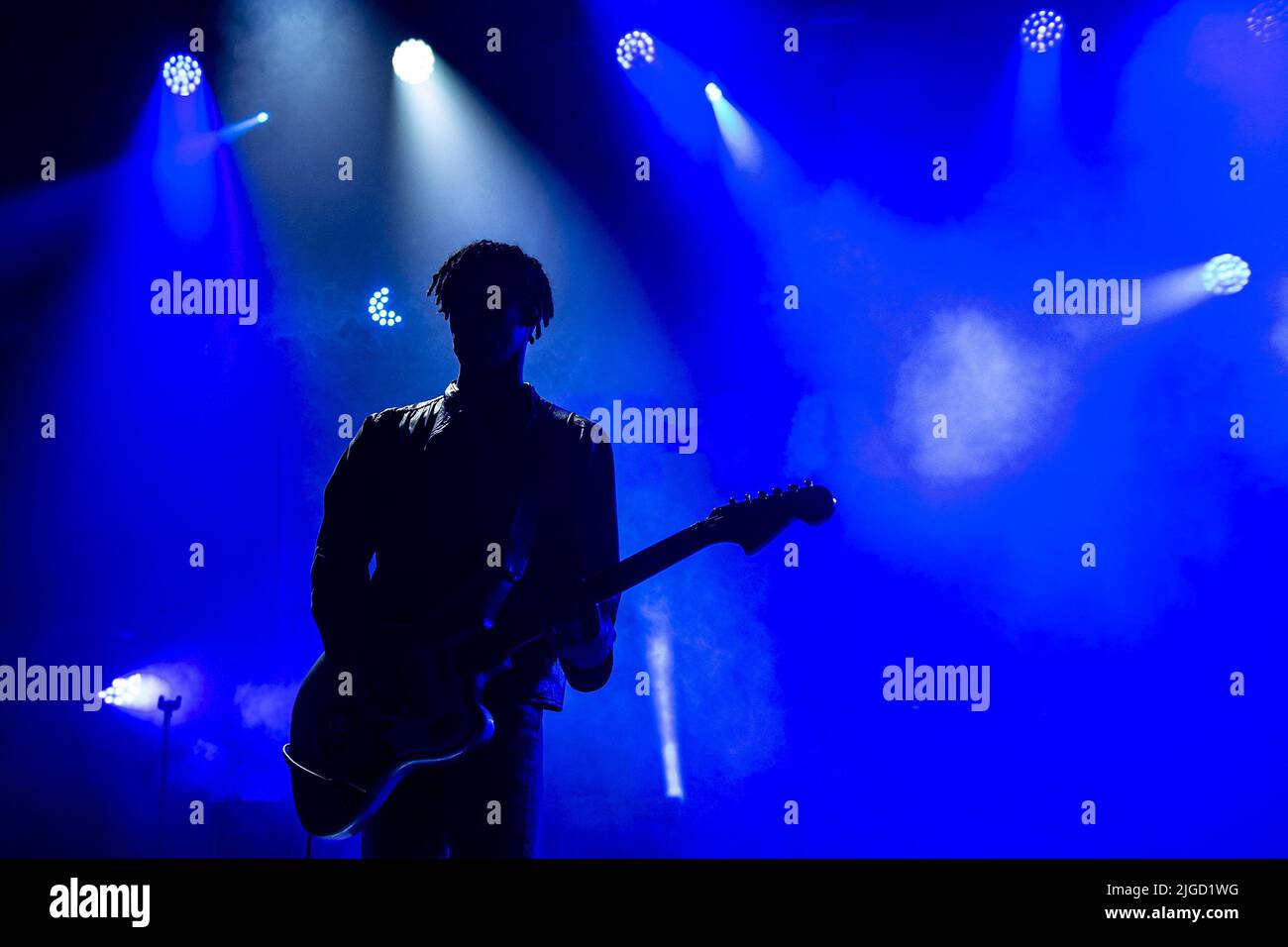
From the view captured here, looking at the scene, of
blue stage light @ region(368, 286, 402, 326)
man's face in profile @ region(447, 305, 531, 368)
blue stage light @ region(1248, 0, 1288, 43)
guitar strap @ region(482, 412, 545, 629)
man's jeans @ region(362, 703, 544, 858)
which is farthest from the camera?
blue stage light @ region(368, 286, 402, 326)

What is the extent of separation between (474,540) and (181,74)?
3.16 m

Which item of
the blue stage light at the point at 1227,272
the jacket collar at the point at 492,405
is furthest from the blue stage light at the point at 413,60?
the blue stage light at the point at 1227,272

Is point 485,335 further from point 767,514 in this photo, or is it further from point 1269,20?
point 1269,20

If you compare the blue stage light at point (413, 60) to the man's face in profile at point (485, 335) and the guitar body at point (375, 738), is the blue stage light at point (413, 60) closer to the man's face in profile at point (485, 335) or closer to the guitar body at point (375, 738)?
the man's face in profile at point (485, 335)

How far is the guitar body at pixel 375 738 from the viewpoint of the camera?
242cm

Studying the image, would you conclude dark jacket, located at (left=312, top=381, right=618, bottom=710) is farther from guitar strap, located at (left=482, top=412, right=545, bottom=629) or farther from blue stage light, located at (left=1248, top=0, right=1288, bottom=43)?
blue stage light, located at (left=1248, top=0, right=1288, bottom=43)

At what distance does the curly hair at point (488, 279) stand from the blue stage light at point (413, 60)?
218cm

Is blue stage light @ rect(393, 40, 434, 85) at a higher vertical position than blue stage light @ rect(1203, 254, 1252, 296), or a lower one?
higher

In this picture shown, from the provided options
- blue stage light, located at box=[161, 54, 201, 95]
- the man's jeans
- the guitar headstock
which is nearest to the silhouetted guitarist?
the man's jeans

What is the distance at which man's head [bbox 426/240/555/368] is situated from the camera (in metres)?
2.66

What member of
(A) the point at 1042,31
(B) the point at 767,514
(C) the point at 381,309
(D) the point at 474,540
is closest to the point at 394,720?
(D) the point at 474,540

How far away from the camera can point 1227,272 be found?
4402mm
